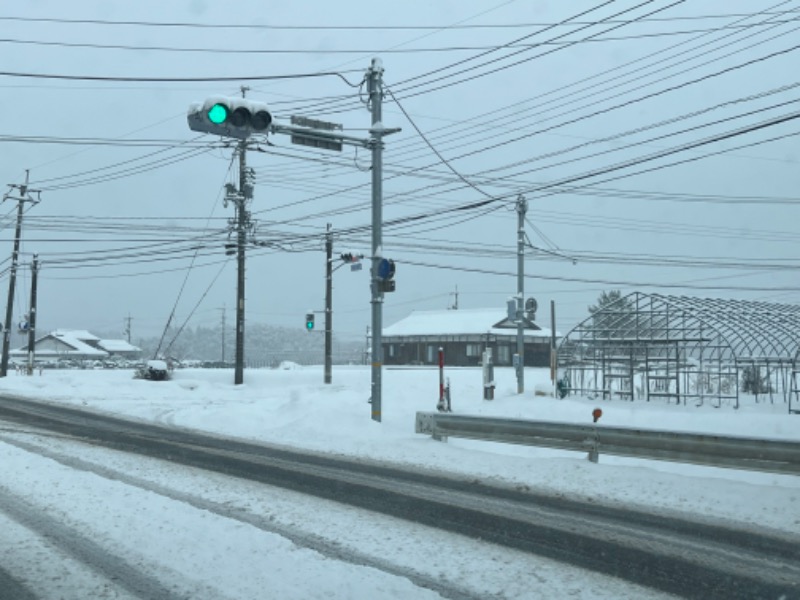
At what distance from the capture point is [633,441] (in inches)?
473

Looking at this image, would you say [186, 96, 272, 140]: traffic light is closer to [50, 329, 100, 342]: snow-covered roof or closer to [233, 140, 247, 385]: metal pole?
[233, 140, 247, 385]: metal pole

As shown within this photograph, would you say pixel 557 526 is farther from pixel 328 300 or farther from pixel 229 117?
pixel 328 300

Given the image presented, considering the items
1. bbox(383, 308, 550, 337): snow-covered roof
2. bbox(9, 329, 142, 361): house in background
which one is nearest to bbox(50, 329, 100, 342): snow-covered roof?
bbox(9, 329, 142, 361): house in background

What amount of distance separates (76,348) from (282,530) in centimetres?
11329

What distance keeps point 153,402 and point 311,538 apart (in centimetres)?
2106

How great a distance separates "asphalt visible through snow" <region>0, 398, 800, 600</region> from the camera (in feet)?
21.5

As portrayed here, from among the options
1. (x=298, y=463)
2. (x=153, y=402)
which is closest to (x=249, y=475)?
(x=298, y=463)

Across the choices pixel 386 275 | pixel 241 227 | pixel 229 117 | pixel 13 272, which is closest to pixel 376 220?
pixel 386 275

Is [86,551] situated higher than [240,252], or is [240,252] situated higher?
[240,252]

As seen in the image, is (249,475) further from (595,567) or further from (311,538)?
(595,567)

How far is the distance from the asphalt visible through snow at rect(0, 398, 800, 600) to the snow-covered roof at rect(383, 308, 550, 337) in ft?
176

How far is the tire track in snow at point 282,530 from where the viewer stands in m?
6.14

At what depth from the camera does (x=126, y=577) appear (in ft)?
Result: 20.7

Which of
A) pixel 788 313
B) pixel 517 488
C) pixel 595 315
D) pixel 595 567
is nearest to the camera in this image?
pixel 595 567
